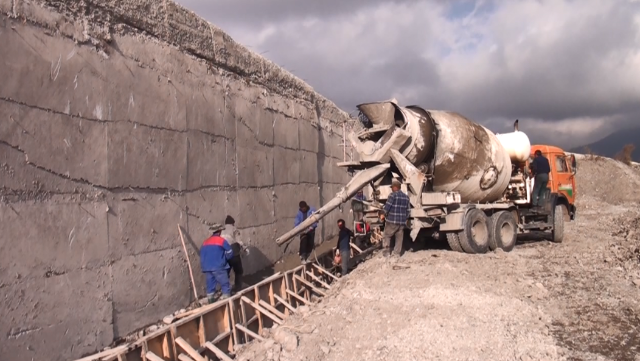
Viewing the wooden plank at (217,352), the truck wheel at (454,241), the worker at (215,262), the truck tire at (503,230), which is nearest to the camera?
the wooden plank at (217,352)

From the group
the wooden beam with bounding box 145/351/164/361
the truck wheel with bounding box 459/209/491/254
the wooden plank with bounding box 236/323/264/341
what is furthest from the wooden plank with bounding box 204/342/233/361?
the truck wheel with bounding box 459/209/491/254

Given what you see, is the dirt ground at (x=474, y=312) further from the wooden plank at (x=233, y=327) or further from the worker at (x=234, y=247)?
the worker at (x=234, y=247)

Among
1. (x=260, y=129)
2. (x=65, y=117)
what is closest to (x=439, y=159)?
(x=260, y=129)

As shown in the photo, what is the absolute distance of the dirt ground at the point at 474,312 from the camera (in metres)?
5.32

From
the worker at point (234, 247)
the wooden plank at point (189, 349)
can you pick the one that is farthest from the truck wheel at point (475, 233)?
the wooden plank at point (189, 349)

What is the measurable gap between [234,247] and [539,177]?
305 inches

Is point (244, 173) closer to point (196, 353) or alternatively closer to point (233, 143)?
point (233, 143)

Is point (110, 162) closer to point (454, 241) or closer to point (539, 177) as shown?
point (454, 241)

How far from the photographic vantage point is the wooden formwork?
5164mm

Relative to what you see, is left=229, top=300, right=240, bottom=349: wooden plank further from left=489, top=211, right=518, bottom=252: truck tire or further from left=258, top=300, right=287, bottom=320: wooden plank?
left=489, top=211, right=518, bottom=252: truck tire

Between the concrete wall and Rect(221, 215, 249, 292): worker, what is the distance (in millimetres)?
222

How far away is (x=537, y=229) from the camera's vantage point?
40.3 feet

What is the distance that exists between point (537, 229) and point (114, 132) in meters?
10.0

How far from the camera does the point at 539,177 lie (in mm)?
12109
